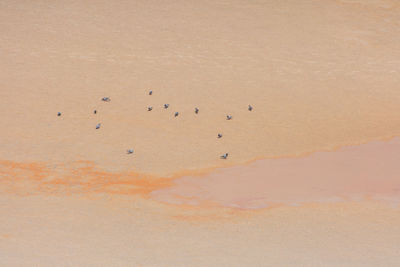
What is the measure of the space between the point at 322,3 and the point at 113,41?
27.8 ft

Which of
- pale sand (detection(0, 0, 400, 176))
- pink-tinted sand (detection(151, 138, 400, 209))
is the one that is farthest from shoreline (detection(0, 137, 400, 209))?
pale sand (detection(0, 0, 400, 176))

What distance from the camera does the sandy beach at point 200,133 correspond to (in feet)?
32.9

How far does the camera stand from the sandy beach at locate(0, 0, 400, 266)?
1002cm

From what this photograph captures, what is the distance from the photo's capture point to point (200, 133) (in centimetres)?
1502

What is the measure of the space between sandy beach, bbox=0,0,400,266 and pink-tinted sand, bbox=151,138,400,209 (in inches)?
1.8

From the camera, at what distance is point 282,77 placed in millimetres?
17922

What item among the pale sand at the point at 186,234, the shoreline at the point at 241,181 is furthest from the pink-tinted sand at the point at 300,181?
the pale sand at the point at 186,234

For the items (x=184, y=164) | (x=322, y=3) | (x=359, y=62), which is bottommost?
(x=184, y=164)

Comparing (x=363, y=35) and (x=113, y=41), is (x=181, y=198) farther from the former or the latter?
(x=363, y=35)

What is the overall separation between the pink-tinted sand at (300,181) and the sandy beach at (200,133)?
1.8 inches

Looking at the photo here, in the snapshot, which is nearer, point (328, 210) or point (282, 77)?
point (328, 210)

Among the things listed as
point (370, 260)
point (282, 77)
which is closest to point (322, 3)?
point (282, 77)

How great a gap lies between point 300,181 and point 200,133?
3.30 meters

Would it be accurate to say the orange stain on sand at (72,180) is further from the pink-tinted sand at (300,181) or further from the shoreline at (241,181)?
the pink-tinted sand at (300,181)
